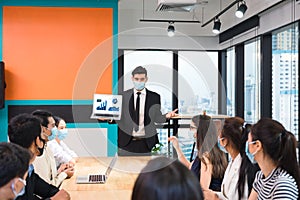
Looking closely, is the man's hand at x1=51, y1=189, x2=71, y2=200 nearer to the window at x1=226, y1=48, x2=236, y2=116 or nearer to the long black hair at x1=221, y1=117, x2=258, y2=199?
the long black hair at x1=221, y1=117, x2=258, y2=199

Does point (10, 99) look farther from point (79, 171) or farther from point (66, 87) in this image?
point (79, 171)

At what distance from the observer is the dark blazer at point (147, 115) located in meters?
3.18

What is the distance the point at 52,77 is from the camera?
5.44 meters

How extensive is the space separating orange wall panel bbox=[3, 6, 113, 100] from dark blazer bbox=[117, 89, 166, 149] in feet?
6.88

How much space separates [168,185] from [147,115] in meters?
2.38

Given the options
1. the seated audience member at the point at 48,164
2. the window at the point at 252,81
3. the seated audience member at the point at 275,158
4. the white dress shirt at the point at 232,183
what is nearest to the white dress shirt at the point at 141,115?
the seated audience member at the point at 48,164

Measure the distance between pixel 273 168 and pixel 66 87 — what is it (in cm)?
381

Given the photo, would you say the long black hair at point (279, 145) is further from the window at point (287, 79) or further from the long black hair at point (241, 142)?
the window at point (287, 79)

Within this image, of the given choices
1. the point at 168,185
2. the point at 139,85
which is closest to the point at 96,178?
the point at 139,85

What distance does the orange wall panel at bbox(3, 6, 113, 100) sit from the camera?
5.36 meters

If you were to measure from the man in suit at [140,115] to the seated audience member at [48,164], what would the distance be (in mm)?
513

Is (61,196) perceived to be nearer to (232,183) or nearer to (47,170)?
(47,170)

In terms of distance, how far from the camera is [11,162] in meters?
1.51


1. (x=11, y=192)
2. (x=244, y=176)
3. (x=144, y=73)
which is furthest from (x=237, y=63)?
(x=11, y=192)
